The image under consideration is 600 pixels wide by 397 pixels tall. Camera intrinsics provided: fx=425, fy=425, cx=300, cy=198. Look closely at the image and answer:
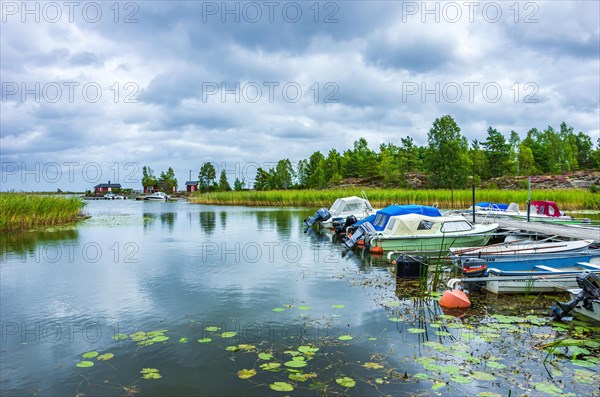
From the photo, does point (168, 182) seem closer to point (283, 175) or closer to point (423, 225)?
point (283, 175)

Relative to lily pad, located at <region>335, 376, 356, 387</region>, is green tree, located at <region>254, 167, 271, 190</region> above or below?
above

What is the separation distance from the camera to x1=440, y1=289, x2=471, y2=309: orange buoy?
36.1ft

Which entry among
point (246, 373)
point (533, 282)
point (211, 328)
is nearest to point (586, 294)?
point (533, 282)

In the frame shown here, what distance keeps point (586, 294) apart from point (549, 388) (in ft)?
12.8

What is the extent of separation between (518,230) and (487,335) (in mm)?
15602

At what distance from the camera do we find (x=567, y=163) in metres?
81.9

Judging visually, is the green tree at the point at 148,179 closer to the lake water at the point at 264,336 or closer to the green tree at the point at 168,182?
the green tree at the point at 168,182

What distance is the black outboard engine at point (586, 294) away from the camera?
9406mm

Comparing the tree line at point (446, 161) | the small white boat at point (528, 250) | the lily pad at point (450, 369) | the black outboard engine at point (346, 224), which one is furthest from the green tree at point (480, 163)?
the lily pad at point (450, 369)

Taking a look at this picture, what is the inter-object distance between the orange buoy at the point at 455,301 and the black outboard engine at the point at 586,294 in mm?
2081

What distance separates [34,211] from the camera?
32.2m

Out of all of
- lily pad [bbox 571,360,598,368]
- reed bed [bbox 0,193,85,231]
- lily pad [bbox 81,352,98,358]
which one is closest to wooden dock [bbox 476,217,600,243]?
lily pad [bbox 571,360,598,368]

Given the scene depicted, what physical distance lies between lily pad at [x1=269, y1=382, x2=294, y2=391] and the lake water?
0.05 ft

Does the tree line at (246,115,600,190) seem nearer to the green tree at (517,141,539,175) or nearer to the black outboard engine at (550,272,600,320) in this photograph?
the green tree at (517,141,539,175)
